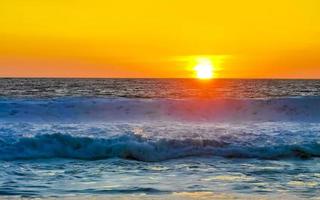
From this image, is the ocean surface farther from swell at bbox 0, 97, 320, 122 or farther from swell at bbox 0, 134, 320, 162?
swell at bbox 0, 97, 320, 122

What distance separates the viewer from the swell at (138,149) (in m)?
14.8

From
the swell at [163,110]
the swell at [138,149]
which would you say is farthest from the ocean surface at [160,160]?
the swell at [163,110]

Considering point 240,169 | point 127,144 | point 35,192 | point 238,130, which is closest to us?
point 35,192

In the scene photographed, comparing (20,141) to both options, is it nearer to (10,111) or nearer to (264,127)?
(264,127)

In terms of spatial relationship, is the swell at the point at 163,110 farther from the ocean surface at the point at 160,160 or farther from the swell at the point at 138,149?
the swell at the point at 138,149

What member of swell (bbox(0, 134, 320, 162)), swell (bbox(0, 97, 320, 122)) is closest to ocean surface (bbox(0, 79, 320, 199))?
swell (bbox(0, 134, 320, 162))

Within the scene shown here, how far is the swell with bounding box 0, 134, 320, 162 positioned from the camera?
48.6ft

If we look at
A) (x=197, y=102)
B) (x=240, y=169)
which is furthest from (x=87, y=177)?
(x=197, y=102)

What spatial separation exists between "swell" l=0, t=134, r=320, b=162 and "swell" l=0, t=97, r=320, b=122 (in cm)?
814

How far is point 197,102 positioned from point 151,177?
56.6 feet

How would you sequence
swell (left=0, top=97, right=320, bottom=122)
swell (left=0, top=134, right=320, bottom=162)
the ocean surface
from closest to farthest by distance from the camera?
the ocean surface → swell (left=0, top=134, right=320, bottom=162) → swell (left=0, top=97, right=320, bottom=122)

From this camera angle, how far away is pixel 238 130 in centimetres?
1897

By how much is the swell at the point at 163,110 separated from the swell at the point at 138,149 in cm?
814

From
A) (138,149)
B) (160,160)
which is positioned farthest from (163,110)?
(160,160)
